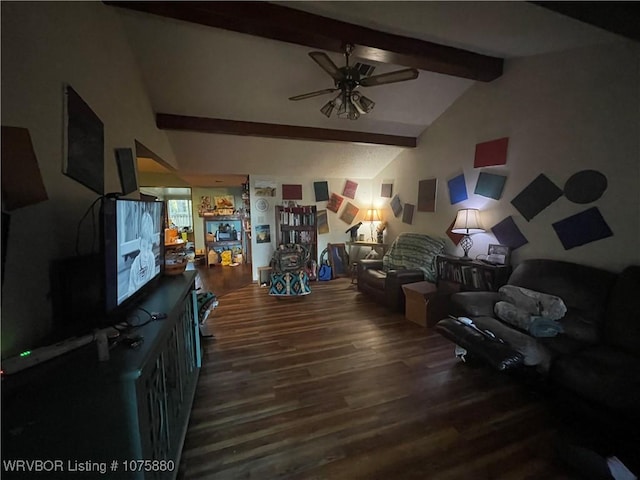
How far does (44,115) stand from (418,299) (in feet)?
11.0

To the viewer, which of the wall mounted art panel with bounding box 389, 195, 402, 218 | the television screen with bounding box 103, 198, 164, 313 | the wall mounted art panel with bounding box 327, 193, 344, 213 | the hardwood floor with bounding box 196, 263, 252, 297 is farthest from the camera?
the wall mounted art panel with bounding box 327, 193, 344, 213

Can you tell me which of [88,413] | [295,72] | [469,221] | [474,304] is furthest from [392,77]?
[88,413]

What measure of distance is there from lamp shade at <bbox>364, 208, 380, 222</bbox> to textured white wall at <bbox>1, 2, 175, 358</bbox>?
171 inches

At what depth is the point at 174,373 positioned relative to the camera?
1467 mm

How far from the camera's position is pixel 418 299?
3188mm

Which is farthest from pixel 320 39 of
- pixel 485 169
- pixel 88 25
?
pixel 485 169

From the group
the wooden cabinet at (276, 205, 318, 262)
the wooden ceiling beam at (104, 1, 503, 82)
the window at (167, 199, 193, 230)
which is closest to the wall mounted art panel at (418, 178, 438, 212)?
the wooden ceiling beam at (104, 1, 503, 82)

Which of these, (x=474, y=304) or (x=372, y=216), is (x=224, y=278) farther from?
(x=474, y=304)

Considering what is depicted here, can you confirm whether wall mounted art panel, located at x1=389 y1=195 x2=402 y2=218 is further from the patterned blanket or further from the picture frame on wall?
the picture frame on wall

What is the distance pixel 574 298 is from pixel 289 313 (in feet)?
9.49

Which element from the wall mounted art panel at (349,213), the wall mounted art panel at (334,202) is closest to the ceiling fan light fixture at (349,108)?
the wall mounted art panel at (334,202)

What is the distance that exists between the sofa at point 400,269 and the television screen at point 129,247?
9.29 ft

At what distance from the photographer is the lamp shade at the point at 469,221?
10.7ft

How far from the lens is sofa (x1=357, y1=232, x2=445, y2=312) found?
362cm
